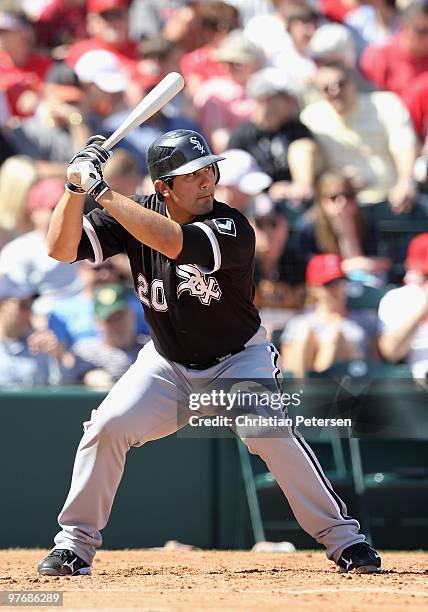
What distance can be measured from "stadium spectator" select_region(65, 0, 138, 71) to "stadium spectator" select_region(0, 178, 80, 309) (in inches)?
76.5

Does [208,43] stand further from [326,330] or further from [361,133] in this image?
[326,330]

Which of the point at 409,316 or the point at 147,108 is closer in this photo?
the point at 147,108

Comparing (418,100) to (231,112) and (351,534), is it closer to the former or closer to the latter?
(231,112)

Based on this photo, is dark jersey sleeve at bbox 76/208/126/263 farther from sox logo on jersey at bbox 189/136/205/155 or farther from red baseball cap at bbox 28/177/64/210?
red baseball cap at bbox 28/177/64/210

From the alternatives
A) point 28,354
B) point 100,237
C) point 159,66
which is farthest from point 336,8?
point 100,237

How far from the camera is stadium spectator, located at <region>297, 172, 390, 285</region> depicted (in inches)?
316

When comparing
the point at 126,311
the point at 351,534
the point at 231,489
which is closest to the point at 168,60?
the point at 126,311

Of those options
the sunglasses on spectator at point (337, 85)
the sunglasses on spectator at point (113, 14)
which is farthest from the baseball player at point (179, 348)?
the sunglasses on spectator at point (113, 14)

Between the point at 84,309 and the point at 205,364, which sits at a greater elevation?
the point at 84,309

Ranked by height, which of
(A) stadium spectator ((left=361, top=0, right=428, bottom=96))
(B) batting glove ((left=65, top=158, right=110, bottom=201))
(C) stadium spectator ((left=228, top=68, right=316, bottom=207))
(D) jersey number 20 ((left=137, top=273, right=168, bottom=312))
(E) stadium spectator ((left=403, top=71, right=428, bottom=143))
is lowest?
(D) jersey number 20 ((left=137, top=273, right=168, bottom=312))

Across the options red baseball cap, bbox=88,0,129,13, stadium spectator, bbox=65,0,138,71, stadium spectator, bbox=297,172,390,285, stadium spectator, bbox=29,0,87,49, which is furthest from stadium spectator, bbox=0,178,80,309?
stadium spectator, bbox=29,0,87,49

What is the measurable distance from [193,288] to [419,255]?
3.32 m

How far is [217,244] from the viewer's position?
180 inches

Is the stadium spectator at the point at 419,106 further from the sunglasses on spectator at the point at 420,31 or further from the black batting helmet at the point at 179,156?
the black batting helmet at the point at 179,156
